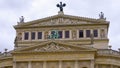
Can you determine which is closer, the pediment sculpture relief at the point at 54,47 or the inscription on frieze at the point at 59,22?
the pediment sculpture relief at the point at 54,47

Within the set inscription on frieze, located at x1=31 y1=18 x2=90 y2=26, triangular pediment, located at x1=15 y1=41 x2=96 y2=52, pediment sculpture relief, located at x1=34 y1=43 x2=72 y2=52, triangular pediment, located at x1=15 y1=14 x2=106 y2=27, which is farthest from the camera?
inscription on frieze, located at x1=31 y1=18 x2=90 y2=26

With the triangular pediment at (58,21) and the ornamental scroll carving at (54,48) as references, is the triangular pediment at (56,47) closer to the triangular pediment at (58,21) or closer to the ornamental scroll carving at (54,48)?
the ornamental scroll carving at (54,48)

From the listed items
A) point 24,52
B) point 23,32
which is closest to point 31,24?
point 23,32

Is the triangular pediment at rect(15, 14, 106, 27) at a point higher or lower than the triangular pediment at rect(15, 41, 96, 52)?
higher

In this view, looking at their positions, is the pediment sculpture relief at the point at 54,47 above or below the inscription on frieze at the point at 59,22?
below

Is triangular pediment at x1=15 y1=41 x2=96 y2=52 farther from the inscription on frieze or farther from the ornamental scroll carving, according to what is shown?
the inscription on frieze

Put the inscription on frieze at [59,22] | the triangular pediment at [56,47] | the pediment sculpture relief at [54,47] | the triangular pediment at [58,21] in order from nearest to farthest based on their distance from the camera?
the triangular pediment at [56,47]
the pediment sculpture relief at [54,47]
the triangular pediment at [58,21]
the inscription on frieze at [59,22]

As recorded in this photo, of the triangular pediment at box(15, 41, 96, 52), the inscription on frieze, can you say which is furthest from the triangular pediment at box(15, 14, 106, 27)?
the triangular pediment at box(15, 41, 96, 52)

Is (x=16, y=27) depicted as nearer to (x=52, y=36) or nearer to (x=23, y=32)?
(x=23, y=32)

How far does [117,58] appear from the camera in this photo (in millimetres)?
68125

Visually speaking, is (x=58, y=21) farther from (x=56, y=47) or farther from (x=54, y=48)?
(x=54, y=48)

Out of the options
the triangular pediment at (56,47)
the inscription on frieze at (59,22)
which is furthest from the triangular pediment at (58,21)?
the triangular pediment at (56,47)

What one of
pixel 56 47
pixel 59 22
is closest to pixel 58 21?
pixel 59 22

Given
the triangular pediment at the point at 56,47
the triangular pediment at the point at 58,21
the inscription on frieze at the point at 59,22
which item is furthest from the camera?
the inscription on frieze at the point at 59,22
